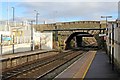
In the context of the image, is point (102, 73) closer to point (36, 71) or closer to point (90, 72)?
point (90, 72)

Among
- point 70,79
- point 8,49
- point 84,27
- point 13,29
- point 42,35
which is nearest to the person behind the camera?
point 70,79

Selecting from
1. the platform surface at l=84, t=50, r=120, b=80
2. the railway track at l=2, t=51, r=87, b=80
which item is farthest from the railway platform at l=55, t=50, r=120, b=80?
the railway track at l=2, t=51, r=87, b=80

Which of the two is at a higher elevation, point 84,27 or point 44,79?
point 84,27

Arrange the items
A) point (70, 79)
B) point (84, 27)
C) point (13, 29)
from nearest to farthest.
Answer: point (70, 79)
point (13, 29)
point (84, 27)

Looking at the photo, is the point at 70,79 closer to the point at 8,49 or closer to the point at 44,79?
the point at 44,79

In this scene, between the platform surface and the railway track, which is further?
the railway track

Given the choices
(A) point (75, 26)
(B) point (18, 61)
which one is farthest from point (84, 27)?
(B) point (18, 61)

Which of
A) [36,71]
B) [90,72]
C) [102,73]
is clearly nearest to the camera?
[102,73]

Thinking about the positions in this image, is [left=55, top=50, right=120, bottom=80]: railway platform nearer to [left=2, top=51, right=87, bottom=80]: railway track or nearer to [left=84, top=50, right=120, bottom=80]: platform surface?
[left=84, top=50, right=120, bottom=80]: platform surface

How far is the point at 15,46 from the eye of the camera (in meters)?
47.2

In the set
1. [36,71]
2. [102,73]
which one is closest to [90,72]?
[102,73]

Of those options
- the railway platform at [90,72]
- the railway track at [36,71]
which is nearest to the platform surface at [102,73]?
the railway platform at [90,72]

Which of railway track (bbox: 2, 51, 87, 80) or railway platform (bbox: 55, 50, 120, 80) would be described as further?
railway track (bbox: 2, 51, 87, 80)

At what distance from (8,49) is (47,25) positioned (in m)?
36.5
